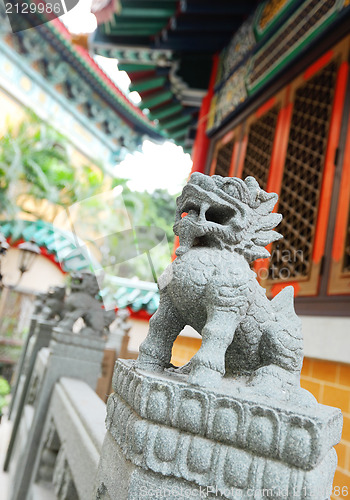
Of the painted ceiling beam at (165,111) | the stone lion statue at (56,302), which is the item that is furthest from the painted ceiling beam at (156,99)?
the stone lion statue at (56,302)

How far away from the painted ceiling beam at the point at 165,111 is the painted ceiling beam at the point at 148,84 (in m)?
0.45

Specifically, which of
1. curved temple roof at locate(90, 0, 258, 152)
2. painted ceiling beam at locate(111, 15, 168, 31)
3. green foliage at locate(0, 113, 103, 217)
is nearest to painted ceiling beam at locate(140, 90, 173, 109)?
curved temple roof at locate(90, 0, 258, 152)

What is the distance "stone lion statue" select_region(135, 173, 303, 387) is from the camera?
840 millimetres

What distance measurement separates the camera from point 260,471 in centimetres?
66

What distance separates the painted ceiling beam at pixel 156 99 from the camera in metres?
5.73

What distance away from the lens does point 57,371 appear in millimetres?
2734

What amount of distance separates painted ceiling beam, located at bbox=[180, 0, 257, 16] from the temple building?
0.01 m

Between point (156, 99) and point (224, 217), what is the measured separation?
5.45 meters

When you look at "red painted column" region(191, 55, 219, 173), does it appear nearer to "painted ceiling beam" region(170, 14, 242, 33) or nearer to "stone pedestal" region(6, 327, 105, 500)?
"painted ceiling beam" region(170, 14, 242, 33)

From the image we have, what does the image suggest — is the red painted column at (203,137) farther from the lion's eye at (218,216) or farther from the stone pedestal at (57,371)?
the lion's eye at (218,216)

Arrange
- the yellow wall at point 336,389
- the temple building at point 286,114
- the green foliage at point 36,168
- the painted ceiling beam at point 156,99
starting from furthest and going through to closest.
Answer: the green foliage at point 36,168
the painted ceiling beam at point 156,99
the temple building at point 286,114
the yellow wall at point 336,389

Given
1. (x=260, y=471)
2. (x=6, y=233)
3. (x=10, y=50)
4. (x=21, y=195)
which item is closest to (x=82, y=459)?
(x=260, y=471)

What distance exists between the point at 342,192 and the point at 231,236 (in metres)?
1.76

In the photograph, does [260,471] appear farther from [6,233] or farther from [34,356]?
[6,233]
